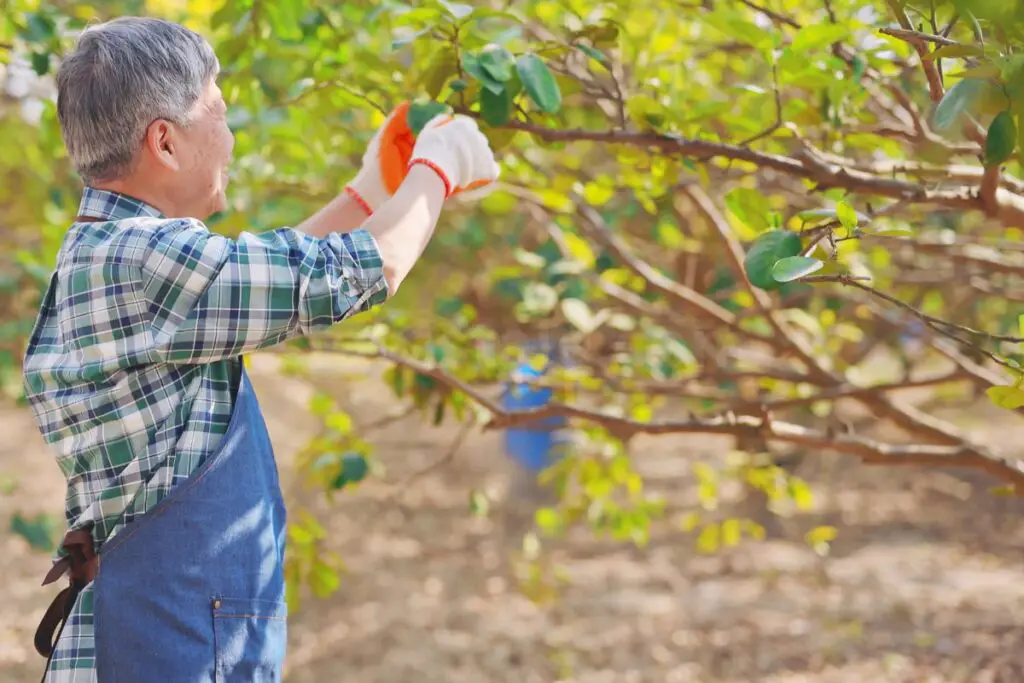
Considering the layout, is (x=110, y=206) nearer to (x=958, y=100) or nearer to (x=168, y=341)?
(x=168, y=341)

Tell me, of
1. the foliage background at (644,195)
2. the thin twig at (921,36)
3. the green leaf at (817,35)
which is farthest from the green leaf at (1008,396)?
the green leaf at (817,35)

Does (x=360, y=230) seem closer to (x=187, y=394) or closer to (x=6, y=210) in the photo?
(x=187, y=394)

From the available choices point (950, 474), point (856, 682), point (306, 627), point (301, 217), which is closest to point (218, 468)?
point (301, 217)

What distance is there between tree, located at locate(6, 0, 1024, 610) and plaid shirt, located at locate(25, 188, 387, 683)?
0.35 metres

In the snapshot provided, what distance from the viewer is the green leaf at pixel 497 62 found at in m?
1.40

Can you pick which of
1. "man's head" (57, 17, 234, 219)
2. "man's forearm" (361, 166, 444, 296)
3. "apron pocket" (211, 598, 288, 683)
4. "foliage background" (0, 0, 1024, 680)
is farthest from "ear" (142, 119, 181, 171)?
"apron pocket" (211, 598, 288, 683)

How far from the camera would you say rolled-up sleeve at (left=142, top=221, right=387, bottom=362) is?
117 cm

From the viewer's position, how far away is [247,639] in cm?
130

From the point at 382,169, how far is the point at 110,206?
1.37ft

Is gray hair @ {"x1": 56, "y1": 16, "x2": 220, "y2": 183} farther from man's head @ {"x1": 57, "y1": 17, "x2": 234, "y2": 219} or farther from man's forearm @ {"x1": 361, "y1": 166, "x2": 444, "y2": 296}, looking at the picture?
man's forearm @ {"x1": 361, "y1": 166, "x2": 444, "y2": 296}

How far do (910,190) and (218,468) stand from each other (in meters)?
1.05

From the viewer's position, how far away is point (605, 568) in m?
4.31

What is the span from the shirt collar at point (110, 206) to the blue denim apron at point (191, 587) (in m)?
0.27

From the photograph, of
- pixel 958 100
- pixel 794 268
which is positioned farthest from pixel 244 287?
pixel 958 100
